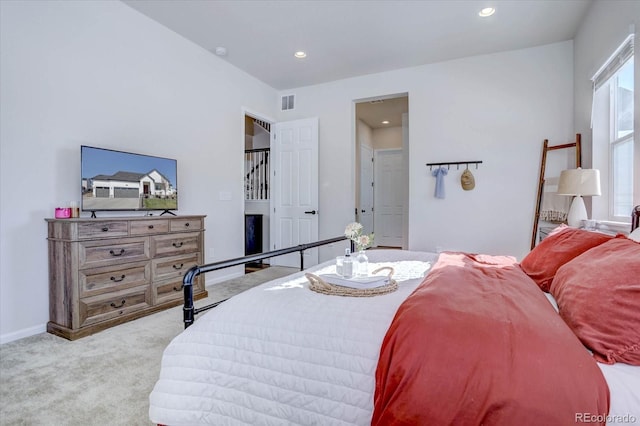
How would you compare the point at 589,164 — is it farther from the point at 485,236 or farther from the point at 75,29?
the point at 75,29

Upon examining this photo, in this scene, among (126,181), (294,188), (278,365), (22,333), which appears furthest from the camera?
(294,188)

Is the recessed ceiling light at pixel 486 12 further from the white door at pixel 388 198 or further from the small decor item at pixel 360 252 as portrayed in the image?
the white door at pixel 388 198

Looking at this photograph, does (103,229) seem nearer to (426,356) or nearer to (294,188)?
(426,356)

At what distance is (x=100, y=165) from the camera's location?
111 inches

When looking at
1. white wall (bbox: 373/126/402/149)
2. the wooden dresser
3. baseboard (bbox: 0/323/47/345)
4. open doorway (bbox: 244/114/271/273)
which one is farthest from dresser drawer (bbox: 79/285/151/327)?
white wall (bbox: 373/126/402/149)

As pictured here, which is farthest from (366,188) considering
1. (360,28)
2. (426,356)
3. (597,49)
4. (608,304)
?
(426,356)

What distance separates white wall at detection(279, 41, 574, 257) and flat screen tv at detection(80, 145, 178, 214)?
309 centimetres

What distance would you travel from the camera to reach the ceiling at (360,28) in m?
3.13

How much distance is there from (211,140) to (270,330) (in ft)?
11.8

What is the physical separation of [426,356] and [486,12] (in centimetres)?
367

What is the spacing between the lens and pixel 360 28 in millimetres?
3541

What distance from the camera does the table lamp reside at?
2.66 meters

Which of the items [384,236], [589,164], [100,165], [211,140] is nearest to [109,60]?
[100,165]

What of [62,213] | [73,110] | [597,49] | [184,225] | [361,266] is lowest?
[361,266]
